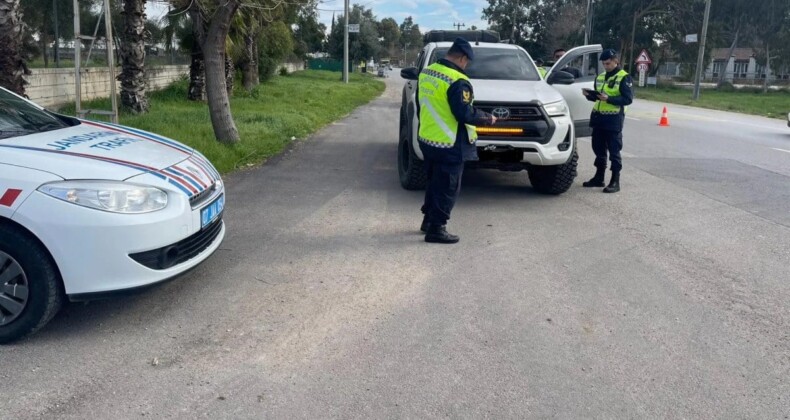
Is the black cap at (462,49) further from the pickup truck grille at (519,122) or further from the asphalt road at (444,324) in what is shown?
the asphalt road at (444,324)

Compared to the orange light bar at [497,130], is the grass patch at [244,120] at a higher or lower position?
lower

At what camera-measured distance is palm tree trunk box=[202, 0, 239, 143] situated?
10.3 m

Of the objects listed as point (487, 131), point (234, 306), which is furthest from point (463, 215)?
point (234, 306)

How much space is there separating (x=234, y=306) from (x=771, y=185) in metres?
7.74

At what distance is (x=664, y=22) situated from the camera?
5897 centimetres

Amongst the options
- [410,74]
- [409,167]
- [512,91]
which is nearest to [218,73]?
[410,74]

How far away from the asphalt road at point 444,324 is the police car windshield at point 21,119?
1316 mm

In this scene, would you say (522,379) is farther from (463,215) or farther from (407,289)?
(463,215)

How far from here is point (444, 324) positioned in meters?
4.21

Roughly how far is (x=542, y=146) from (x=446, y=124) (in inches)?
73.7

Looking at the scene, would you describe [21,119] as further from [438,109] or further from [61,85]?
[61,85]

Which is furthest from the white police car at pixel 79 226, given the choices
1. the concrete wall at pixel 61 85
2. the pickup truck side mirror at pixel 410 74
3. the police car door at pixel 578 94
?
the concrete wall at pixel 61 85

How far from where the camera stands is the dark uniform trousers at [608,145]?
27.6 feet

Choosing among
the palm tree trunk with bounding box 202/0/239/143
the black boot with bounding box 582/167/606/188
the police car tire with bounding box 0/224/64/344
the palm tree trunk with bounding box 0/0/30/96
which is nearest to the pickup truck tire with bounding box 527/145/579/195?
the black boot with bounding box 582/167/606/188
